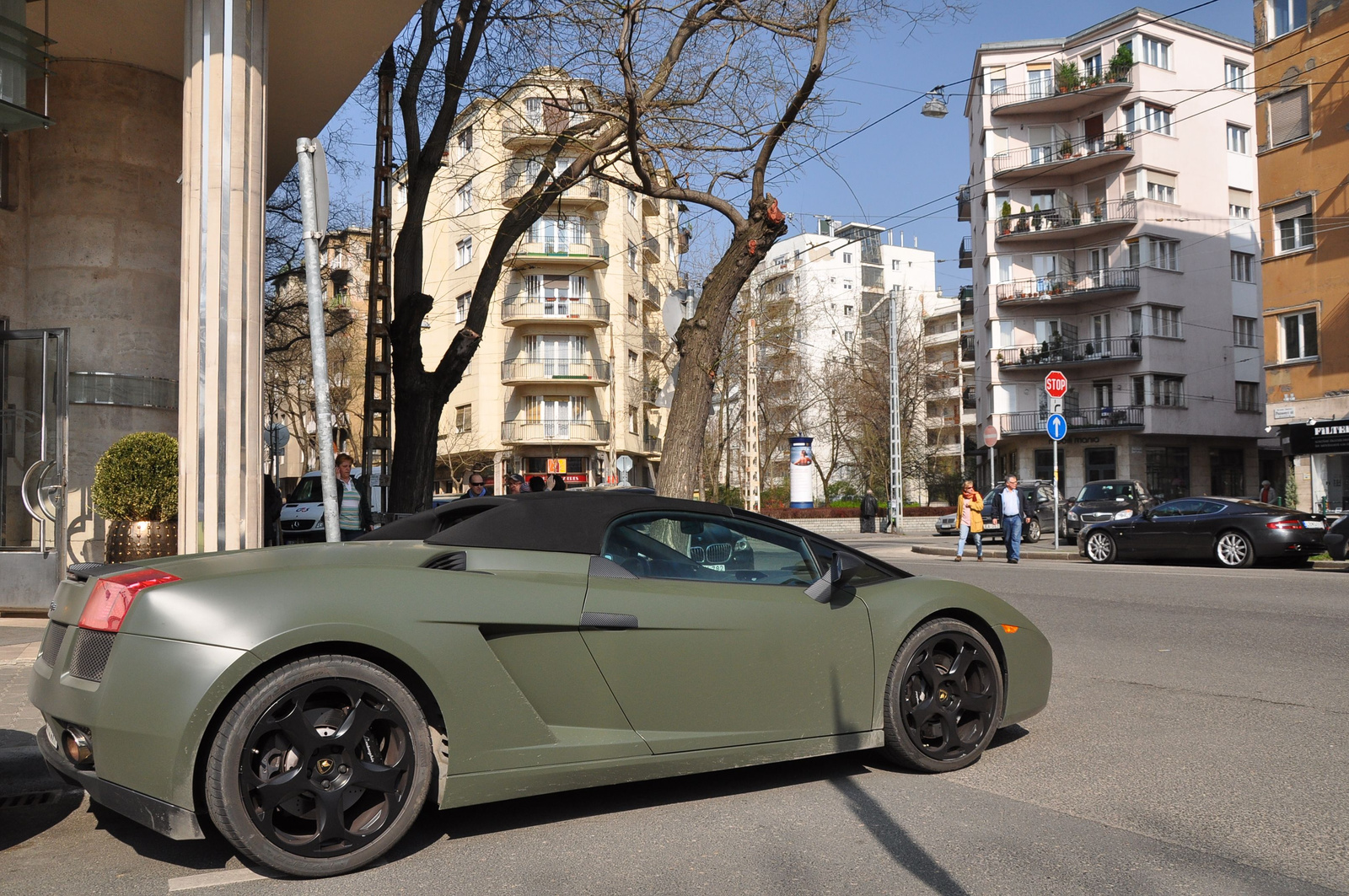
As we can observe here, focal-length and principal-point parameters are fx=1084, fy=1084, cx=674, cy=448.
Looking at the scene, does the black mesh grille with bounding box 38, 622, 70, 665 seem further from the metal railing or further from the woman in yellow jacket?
the metal railing

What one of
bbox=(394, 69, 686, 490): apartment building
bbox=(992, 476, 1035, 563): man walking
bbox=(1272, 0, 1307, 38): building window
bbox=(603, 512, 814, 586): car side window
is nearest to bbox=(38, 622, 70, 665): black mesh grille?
bbox=(603, 512, 814, 586): car side window

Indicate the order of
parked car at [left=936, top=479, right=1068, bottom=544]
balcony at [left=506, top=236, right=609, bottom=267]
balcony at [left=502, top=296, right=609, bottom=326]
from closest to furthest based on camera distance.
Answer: parked car at [left=936, top=479, right=1068, bottom=544] → balcony at [left=506, top=236, right=609, bottom=267] → balcony at [left=502, top=296, right=609, bottom=326]

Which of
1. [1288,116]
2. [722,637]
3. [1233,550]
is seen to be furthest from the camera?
[1288,116]

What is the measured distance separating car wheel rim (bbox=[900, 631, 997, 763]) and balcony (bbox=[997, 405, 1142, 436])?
46.8 metres

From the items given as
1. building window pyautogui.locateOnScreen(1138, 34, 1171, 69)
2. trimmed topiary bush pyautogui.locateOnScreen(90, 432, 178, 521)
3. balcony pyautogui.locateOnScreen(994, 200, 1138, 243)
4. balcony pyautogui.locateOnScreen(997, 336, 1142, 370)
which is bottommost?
trimmed topiary bush pyautogui.locateOnScreen(90, 432, 178, 521)

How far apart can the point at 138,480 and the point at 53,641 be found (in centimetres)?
707

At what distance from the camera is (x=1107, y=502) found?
27.5 m

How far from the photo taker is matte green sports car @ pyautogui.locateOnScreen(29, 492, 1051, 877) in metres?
3.55

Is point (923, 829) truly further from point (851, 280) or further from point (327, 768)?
point (851, 280)

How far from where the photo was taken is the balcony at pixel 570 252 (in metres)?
56.7

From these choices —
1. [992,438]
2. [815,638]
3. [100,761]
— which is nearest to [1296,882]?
[815,638]

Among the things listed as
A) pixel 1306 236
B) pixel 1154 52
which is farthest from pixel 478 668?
pixel 1154 52

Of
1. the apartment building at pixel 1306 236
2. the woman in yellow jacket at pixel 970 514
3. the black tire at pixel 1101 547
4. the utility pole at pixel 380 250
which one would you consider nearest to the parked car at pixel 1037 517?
the apartment building at pixel 1306 236

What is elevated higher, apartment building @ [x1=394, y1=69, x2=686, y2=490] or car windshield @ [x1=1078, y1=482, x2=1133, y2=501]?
apartment building @ [x1=394, y1=69, x2=686, y2=490]
